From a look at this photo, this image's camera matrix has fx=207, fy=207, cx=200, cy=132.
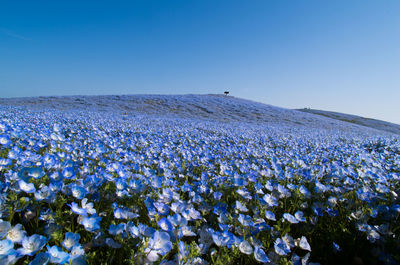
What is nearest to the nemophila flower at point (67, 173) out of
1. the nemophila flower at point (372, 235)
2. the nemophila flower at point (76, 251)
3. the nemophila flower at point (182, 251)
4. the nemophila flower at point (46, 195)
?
the nemophila flower at point (46, 195)

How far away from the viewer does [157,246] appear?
133cm

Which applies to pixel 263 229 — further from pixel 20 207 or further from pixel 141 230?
pixel 20 207

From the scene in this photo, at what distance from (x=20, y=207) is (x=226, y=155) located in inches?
144

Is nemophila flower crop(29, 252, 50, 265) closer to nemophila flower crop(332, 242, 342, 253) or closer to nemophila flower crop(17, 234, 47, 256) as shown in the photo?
nemophila flower crop(17, 234, 47, 256)

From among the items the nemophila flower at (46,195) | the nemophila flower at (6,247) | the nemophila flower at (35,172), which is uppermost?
the nemophila flower at (35,172)

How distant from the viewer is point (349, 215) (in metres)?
2.10

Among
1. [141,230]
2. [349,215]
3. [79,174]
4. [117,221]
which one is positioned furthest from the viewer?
[79,174]

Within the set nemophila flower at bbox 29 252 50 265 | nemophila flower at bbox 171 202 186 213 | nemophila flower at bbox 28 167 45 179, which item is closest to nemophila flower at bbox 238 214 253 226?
nemophila flower at bbox 171 202 186 213

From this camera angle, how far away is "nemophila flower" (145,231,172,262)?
1256mm

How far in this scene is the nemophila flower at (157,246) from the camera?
1.26 meters

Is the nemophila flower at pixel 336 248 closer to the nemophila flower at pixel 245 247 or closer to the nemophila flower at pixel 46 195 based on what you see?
the nemophila flower at pixel 245 247

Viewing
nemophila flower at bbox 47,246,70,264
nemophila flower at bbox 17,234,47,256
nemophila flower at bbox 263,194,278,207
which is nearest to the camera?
nemophila flower at bbox 47,246,70,264

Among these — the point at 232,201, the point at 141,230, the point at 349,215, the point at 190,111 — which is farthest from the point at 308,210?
the point at 190,111

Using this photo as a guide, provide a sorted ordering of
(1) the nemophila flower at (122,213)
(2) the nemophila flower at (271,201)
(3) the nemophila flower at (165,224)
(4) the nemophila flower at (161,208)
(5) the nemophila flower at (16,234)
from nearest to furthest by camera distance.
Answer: (5) the nemophila flower at (16,234), (3) the nemophila flower at (165,224), (1) the nemophila flower at (122,213), (4) the nemophila flower at (161,208), (2) the nemophila flower at (271,201)
